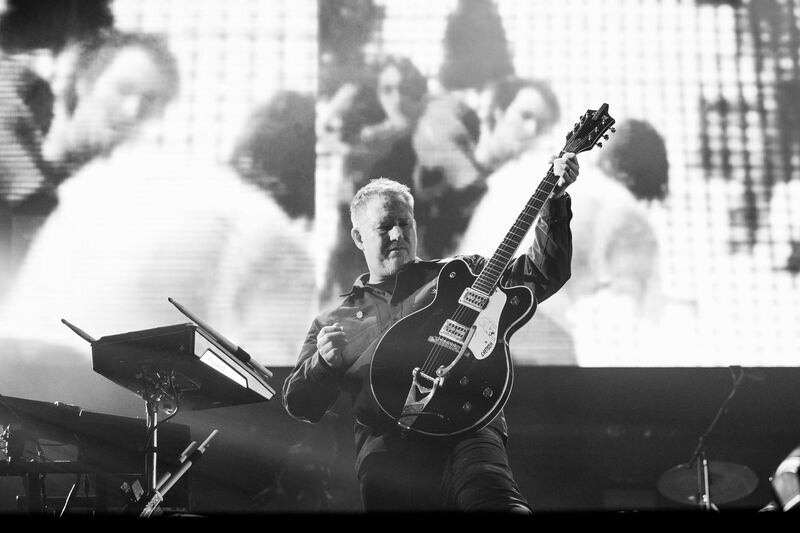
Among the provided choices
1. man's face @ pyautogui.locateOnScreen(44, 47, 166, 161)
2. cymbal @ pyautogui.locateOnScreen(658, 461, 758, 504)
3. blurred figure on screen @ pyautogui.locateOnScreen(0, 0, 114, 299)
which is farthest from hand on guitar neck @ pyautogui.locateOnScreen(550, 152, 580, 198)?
blurred figure on screen @ pyautogui.locateOnScreen(0, 0, 114, 299)

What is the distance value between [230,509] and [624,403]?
1885 millimetres

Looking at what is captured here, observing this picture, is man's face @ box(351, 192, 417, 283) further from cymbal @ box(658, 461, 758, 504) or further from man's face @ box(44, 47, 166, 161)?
cymbal @ box(658, 461, 758, 504)

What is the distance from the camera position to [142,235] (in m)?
4.19

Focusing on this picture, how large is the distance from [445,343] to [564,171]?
71 cm

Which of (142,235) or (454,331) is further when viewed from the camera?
(142,235)

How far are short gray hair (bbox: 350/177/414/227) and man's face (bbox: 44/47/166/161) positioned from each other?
3.76 ft

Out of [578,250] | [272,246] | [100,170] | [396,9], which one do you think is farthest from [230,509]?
[396,9]

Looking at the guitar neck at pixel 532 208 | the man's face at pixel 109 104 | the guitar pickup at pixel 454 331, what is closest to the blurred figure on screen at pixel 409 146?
the man's face at pixel 109 104

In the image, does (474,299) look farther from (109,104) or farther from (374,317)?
(109,104)

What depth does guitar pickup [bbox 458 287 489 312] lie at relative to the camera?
3.07 meters

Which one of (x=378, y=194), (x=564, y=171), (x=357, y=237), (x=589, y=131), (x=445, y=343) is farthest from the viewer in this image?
(x=357, y=237)

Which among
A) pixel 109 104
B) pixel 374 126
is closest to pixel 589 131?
pixel 374 126

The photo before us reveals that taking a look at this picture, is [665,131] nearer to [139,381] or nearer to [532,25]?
[532,25]

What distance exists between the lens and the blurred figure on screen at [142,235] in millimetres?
4105
